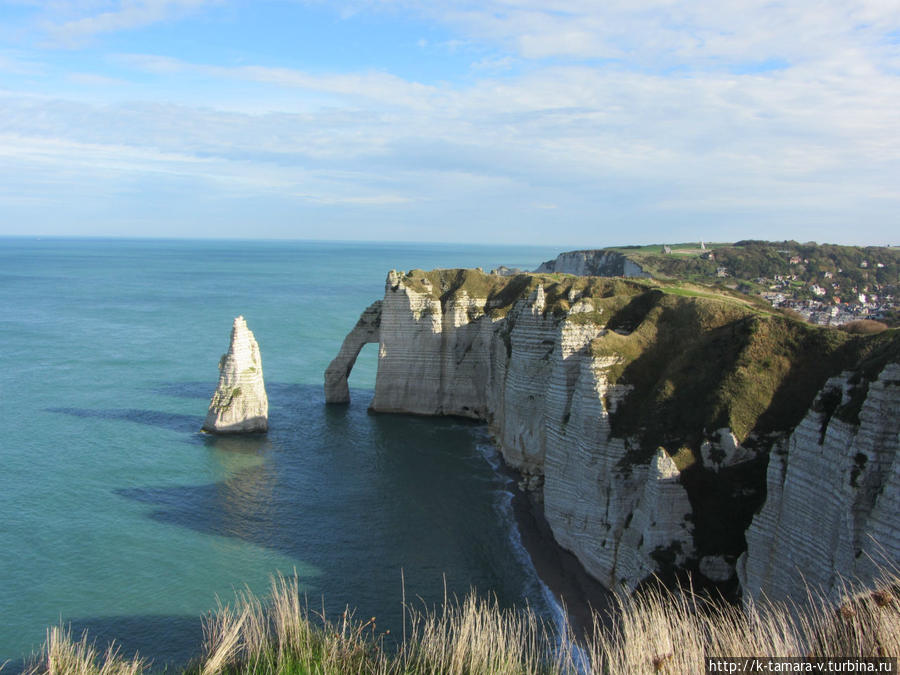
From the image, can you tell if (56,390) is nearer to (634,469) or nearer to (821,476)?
(634,469)

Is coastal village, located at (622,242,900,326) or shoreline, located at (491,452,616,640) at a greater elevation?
coastal village, located at (622,242,900,326)

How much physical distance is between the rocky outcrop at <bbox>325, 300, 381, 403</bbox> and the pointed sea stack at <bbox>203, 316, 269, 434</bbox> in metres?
8.29

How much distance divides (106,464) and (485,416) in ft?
85.5

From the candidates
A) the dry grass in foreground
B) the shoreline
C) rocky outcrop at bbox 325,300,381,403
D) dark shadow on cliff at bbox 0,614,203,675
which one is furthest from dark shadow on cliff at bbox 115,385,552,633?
the dry grass in foreground

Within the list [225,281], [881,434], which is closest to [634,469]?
[881,434]

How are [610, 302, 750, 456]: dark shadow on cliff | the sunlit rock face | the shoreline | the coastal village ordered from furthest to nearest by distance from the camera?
the coastal village, [610, 302, 750, 456]: dark shadow on cliff, the sunlit rock face, the shoreline

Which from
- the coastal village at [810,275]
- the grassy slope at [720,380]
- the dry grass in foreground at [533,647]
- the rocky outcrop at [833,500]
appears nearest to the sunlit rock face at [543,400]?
the grassy slope at [720,380]

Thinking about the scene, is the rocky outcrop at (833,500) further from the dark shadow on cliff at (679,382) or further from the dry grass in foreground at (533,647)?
the dark shadow on cliff at (679,382)

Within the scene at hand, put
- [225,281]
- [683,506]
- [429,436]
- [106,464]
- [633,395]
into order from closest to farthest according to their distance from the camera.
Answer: [683,506] → [633,395] → [106,464] → [429,436] → [225,281]

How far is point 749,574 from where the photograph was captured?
19.2m

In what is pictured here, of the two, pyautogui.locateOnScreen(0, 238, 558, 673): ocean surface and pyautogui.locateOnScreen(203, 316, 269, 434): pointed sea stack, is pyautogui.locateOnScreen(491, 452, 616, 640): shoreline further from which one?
pyautogui.locateOnScreen(203, 316, 269, 434): pointed sea stack

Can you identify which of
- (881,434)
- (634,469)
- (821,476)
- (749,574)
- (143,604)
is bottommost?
(143,604)

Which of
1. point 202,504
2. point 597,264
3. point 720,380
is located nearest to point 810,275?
point 597,264

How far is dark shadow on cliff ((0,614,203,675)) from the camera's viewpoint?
1966 cm
